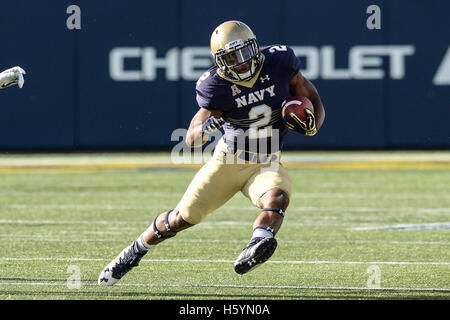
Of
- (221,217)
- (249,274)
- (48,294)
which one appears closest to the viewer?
(48,294)

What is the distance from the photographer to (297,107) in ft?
18.2

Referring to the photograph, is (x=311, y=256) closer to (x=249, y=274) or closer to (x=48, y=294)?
(x=249, y=274)

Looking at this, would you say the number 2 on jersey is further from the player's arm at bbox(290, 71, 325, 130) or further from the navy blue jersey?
the player's arm at bbox(290, 71, 325, 130)

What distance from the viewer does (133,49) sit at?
16.4 meters

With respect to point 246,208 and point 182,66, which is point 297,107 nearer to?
point 246,208

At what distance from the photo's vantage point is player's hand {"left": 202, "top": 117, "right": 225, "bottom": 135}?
18.7 ft

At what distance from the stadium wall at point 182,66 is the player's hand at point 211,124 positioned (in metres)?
10.4

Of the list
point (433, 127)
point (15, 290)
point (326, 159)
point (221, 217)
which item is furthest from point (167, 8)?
point (15, 290)

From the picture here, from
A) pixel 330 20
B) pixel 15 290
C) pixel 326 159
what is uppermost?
pixel 330 20

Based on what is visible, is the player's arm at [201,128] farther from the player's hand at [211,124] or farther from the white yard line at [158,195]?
the white yard line at [158,195]

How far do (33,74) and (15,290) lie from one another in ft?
35.9

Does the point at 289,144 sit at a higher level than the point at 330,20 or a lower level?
lower

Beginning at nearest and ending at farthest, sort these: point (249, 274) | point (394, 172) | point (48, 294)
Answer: point (48, 294) → point (249, 274) → point (394, 172)

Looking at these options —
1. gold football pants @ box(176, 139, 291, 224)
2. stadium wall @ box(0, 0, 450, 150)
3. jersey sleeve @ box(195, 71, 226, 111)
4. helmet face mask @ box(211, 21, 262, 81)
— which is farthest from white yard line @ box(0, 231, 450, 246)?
stadium wall @ box(0, 0, 450, 150)
